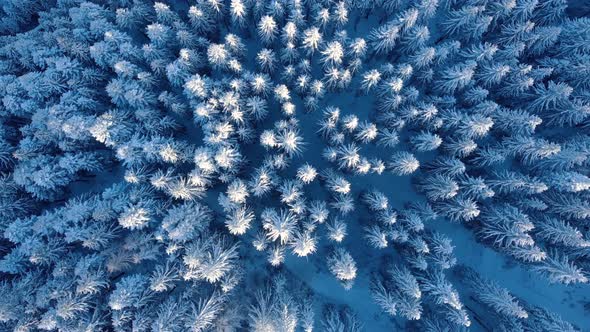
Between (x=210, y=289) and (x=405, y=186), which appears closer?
(x=210, y=289)

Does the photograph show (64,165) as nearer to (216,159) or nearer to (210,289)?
(216,159)

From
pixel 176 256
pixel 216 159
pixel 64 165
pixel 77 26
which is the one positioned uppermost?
pixel 77 26

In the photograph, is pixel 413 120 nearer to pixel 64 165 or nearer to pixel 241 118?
pixel 241 118

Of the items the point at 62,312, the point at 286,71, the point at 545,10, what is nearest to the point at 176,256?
the point at 62,312

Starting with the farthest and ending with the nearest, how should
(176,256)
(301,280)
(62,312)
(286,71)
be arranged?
(301,280) < (286,71) < (176,256) < (62,312)

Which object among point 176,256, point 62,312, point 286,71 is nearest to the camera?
point 62,312

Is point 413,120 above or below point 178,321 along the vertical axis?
above
